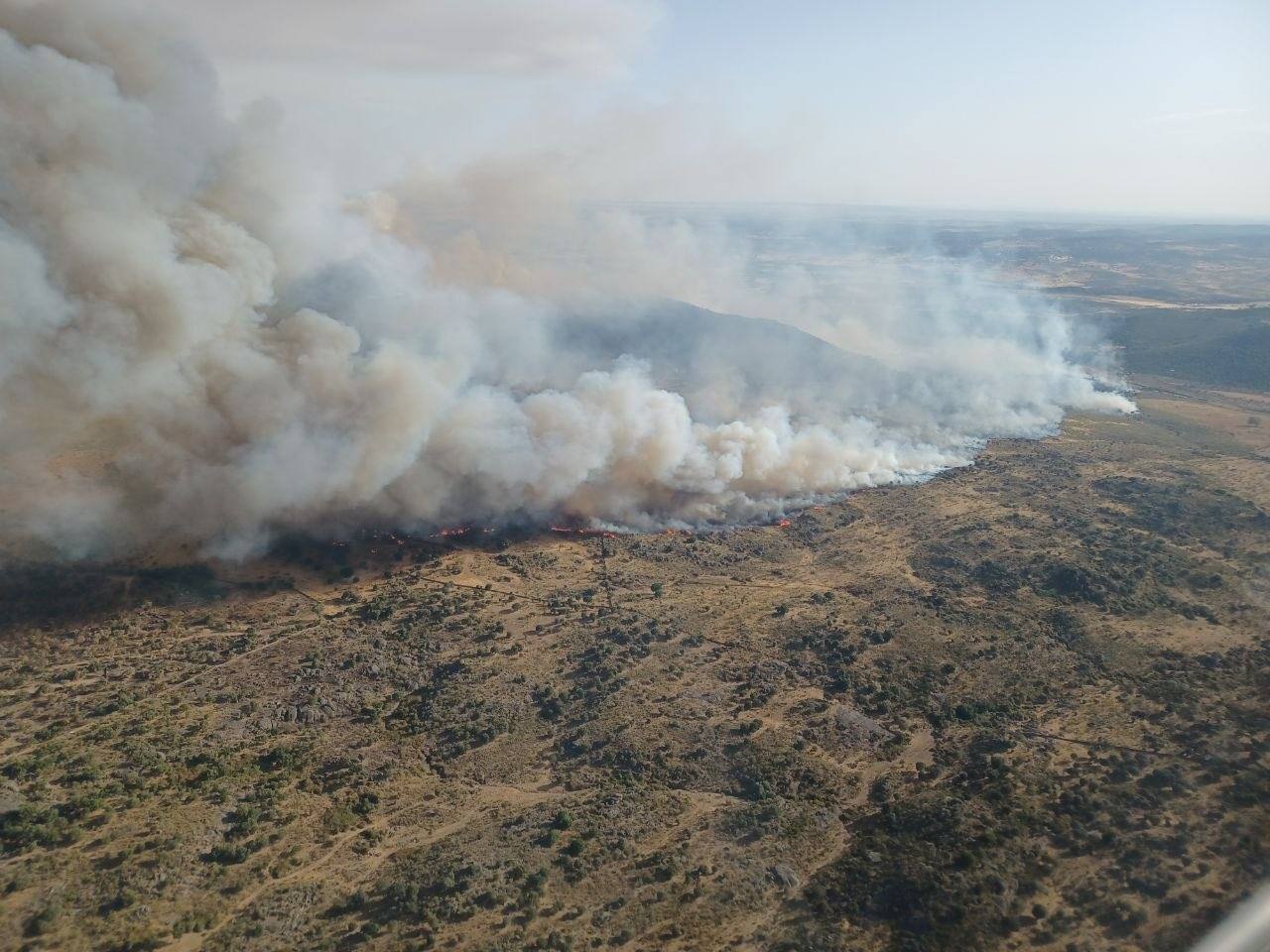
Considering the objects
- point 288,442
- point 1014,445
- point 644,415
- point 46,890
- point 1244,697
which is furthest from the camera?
point 1014,445

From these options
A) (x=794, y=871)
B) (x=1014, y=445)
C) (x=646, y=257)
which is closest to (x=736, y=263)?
(x=646, y=257)

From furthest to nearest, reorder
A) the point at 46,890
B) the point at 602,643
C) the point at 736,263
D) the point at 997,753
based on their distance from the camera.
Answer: the point at 736,263 < the point at 602,643 < the point at 997,753 < the point at 46,890

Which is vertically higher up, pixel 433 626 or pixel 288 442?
pixel 288 442

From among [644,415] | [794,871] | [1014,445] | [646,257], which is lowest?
[794,871]

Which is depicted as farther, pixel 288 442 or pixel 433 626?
pixel 288 442

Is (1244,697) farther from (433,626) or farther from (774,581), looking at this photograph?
(433,626)

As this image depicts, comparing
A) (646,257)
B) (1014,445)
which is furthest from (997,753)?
(646,257)
